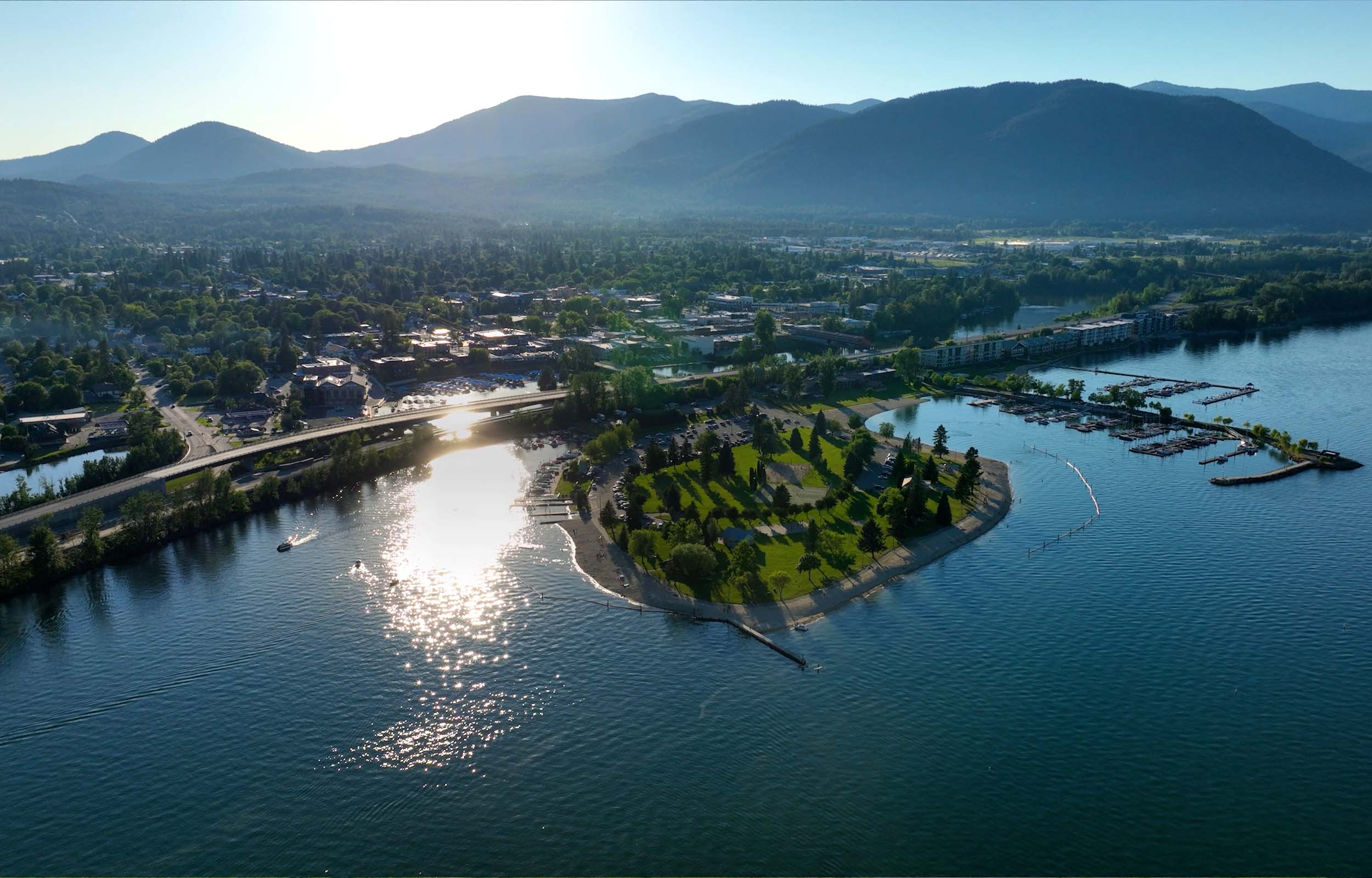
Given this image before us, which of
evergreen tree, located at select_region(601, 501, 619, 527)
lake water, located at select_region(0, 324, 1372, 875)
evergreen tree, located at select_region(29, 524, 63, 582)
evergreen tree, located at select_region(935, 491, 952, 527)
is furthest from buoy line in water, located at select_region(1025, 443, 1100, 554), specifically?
evergreen tree, located at select_region(29, 524, 63, 582)

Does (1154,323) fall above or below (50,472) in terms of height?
above

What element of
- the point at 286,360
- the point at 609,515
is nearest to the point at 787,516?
the point at 609,515

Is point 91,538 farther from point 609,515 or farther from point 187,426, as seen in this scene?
point 609,515

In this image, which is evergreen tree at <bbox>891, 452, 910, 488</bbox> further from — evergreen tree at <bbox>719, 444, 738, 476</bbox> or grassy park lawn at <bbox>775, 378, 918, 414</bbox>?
grassy park lawn at <bbox>775, 378, 918, 414</bbox>

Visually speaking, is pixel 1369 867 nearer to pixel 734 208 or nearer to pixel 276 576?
pixel 276 576

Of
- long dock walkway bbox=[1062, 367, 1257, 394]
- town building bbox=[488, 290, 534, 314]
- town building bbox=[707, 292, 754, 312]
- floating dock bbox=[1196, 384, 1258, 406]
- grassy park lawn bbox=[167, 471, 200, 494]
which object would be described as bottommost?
floating dock bbox=[1196, 384, 1258, 406]

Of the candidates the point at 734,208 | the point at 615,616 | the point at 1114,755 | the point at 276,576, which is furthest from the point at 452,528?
the point at 734,208
